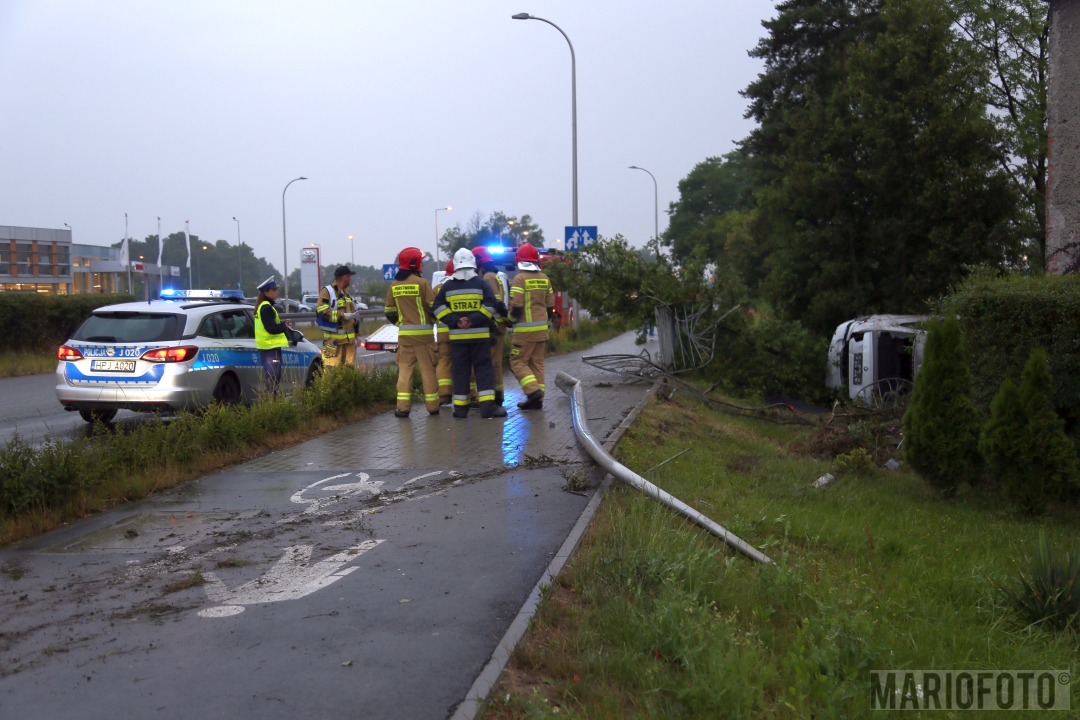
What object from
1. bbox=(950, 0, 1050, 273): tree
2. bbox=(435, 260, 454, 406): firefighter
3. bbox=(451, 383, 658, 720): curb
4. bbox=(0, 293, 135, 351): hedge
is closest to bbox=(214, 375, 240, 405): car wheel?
bbox=(435, 260, 454, 406): firefighter

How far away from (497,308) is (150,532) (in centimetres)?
557

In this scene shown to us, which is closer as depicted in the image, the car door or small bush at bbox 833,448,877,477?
small bush at bbox 833,448,877,477

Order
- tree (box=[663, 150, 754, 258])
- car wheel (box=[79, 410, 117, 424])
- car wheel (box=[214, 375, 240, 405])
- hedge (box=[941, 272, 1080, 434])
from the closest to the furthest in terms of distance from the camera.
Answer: hedge (box=[941, 272, 1080, 434]) < car wheel (box=[214, 375, 240, 405]) < car wheel (box=[79, 410, 117, 424]) < tree (box=[663, 150, 754, 258])

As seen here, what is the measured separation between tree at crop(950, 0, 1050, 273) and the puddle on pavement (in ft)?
75.0

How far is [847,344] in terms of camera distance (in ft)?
53.4

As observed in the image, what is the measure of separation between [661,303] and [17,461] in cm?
1114

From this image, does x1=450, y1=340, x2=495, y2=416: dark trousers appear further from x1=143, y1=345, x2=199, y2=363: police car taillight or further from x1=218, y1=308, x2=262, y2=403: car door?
x1=143, y1=345, x2=199, y2=363: police car taillight

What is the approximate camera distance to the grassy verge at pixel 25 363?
19.3 m

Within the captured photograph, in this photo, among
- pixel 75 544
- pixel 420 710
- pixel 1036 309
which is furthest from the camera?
pixel 1036 309

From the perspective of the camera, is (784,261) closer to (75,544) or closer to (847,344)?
(847,344)

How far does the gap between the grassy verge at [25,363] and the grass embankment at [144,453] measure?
11783 mm

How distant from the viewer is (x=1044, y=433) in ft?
22.5

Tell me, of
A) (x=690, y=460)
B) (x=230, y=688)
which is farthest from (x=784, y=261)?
(x=230, y=688)

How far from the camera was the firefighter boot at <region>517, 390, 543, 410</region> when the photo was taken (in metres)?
11.7
